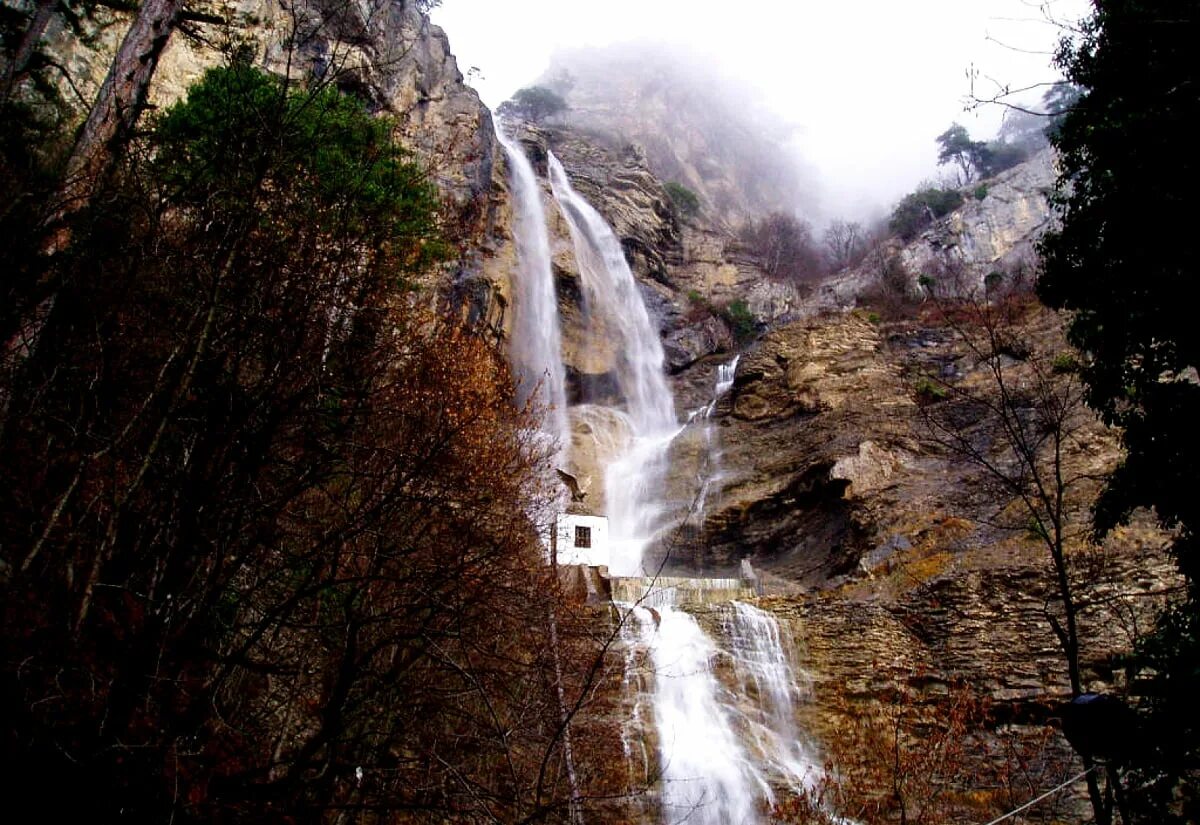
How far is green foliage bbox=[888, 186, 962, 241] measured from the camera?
159ft

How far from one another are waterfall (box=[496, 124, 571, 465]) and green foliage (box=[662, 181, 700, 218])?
2160 centimetres

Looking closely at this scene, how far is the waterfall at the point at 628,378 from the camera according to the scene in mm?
26625

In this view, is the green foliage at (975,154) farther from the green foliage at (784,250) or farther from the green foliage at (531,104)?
the green foliage at (531,104)

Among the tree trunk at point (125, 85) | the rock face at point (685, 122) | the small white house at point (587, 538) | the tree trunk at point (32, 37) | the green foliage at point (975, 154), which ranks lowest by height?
the small white house at point (587, 538)

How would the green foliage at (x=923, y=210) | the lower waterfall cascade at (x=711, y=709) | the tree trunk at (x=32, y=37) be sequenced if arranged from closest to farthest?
the tree trunk at (x=32, y=37)
the lower waterfall cascade at (x=711, y=709)
the green foliage at (x=923, y=210)

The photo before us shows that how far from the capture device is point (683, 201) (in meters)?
53.9

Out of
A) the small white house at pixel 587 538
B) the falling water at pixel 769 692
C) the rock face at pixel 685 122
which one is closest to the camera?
the falling water at pixel 769 692

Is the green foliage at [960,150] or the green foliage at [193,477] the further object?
the green foliage at [960,150]

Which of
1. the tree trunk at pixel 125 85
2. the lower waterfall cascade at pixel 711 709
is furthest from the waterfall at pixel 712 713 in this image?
the tree trunk at pixel 125 85

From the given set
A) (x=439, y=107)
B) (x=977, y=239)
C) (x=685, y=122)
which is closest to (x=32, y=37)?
(x=439, y=107)

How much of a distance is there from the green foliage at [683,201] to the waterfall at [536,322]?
2160 cm

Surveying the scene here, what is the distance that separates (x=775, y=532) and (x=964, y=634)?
8539 millimetres

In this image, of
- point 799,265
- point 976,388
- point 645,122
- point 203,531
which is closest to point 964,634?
point 976,388

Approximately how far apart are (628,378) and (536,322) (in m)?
5.64
